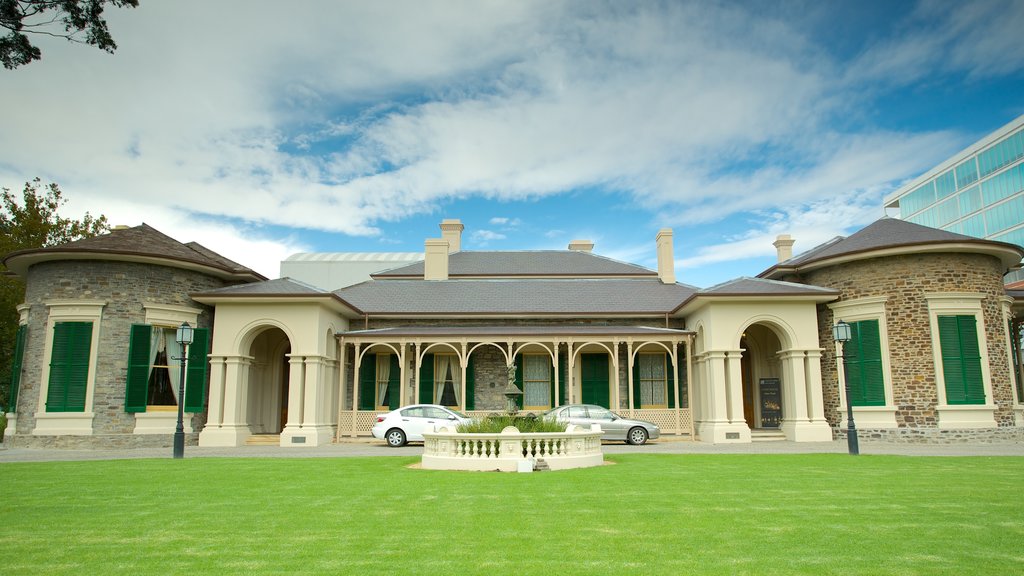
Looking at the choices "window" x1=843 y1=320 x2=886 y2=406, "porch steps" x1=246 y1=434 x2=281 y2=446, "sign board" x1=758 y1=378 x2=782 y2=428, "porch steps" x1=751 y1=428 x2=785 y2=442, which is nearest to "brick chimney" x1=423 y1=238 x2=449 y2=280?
"porch steps" x1=246 y1=434 x2=281 y2=446

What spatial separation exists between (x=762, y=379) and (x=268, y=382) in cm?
1629

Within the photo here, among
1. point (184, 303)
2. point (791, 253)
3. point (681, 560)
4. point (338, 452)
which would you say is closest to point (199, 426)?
point (184, 303)

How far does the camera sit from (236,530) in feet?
20.5

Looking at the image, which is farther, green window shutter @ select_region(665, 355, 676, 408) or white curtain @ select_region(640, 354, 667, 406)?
white curtain @ select_region(640, 354, 667, 406)

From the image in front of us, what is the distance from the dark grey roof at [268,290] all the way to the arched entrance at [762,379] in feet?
44.9

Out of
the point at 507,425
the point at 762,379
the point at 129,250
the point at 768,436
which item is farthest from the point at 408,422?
the point at 762,379

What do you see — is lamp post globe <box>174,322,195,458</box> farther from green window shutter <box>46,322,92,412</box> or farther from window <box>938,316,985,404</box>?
window <box>938,316,985,404</box>

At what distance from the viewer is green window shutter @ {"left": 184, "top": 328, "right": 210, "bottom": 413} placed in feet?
62.2

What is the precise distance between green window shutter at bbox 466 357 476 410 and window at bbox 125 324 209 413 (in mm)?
7659

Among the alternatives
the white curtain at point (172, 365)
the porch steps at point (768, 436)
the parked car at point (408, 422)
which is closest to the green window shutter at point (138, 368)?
the white curtain at point (172, 365)

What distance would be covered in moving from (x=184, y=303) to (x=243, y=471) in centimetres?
983

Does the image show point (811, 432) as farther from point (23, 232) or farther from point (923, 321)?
point (23, 232)

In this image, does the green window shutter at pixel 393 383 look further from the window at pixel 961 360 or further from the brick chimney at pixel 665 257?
the window at pixel 961 360

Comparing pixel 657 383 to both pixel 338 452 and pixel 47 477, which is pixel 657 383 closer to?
pixel 338 452
